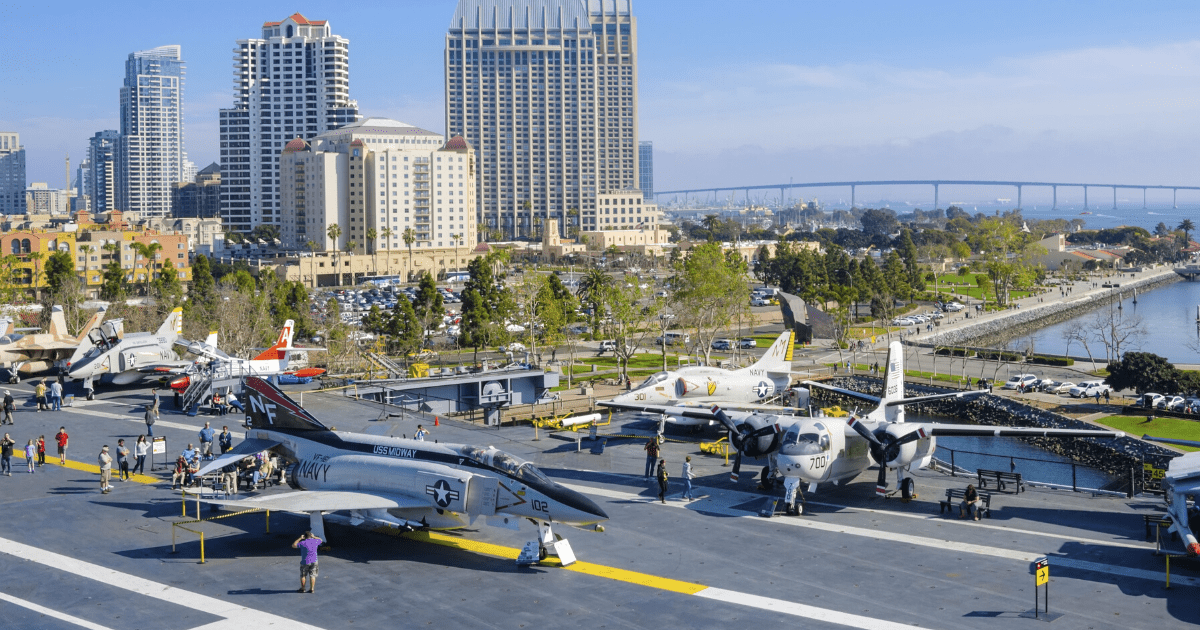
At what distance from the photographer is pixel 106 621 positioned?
21.3m

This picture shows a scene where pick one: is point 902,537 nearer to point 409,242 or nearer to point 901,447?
point 901,447

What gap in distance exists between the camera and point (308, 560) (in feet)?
75.1

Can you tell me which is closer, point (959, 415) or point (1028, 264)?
point (959, 415)

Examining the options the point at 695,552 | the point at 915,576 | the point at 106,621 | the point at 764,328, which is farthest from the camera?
the point at 764,328

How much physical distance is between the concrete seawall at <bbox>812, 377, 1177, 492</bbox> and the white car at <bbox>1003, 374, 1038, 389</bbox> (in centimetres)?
375

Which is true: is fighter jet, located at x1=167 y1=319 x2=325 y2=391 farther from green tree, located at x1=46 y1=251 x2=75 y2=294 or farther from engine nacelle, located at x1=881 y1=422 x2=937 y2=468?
green tree, located at x1=46 y1=251 x2=75 y2=294

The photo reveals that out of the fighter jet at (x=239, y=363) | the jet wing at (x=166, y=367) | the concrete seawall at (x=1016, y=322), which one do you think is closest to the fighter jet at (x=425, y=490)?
the fighter jet at (x=239, y=363)

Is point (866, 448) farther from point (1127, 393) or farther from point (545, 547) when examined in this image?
point (1127, 393)

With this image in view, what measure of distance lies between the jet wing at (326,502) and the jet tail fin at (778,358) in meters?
28.8

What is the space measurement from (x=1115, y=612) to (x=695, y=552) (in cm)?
1018

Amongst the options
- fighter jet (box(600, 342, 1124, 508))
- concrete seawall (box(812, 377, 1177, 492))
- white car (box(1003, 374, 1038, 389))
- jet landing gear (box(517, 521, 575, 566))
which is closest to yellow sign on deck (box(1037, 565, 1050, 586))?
fighter jet (box(600, 342, 1124, 508))

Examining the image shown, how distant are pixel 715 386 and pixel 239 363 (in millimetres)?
23907

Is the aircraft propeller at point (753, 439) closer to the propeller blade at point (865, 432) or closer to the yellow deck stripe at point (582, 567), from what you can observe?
the propeller blade at point (865, 432)

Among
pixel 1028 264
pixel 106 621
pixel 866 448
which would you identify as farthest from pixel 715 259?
pixel 1028 264
